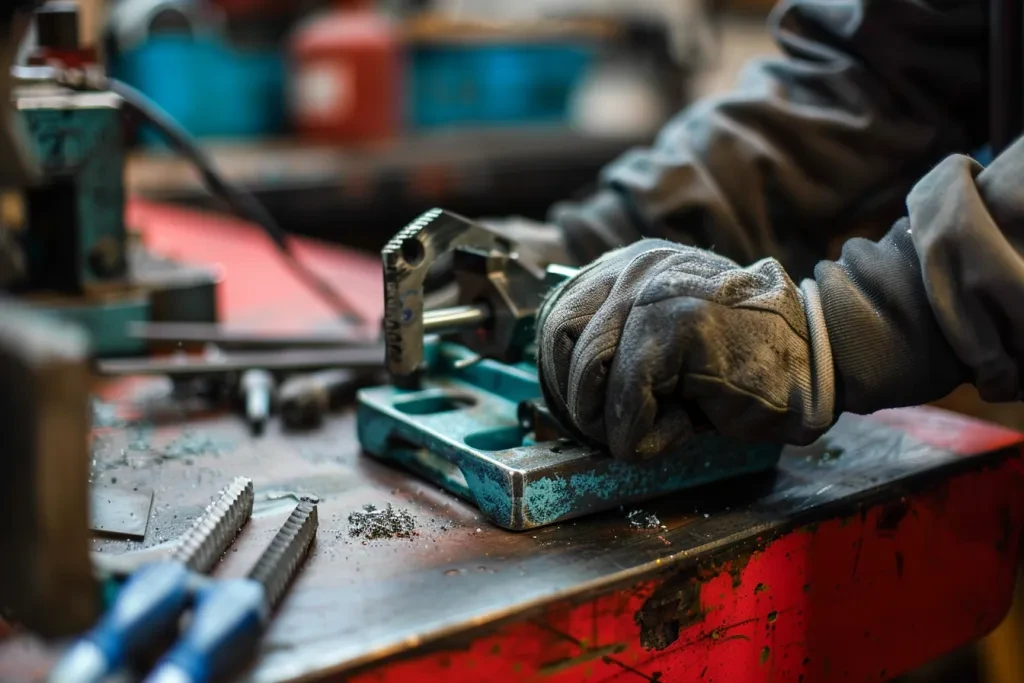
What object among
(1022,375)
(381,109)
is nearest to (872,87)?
(1022,375)

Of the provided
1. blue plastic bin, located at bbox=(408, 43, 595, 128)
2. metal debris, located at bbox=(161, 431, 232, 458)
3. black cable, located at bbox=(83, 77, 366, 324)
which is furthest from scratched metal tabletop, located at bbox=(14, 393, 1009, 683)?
blue plastic bin, located at bbox=(408, 43, 595, 128)

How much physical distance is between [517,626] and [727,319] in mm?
243

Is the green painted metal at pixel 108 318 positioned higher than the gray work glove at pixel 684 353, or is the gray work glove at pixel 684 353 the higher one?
the gray work glove at pixel 684 353

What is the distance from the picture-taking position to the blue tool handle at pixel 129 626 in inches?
18.4

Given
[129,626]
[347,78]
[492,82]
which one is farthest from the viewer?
[492,82]

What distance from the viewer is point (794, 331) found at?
68cm

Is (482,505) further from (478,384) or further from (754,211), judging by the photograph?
(754,211)

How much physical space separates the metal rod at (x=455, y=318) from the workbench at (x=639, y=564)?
5.3 inches

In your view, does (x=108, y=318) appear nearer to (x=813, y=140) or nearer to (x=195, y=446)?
(x=195, y=446)

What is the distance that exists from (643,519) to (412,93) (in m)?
3.13

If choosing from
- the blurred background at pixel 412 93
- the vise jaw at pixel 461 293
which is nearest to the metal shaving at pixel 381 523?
the vise jaw at pixel 461 293

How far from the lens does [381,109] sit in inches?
125

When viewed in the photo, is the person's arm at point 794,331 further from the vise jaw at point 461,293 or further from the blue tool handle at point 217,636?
the blue tool handle at point 217,636

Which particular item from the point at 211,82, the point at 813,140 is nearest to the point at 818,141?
the point at 813,140
